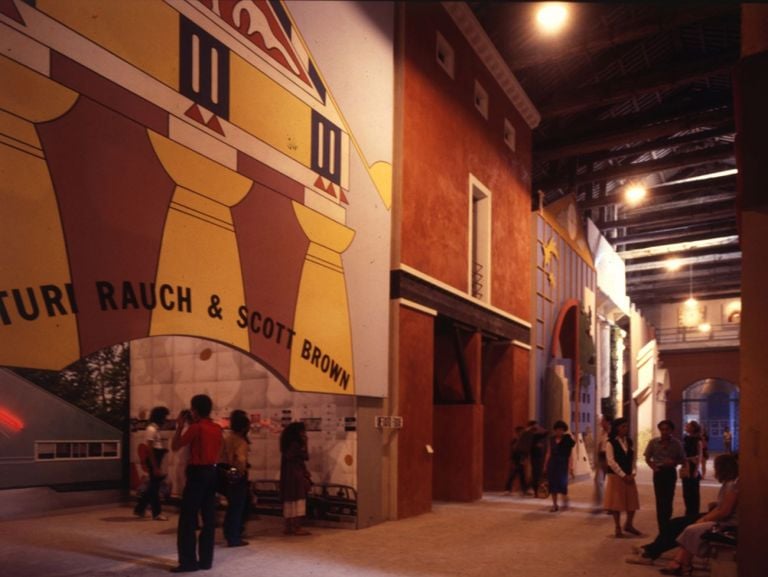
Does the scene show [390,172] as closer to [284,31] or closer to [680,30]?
[284,31]

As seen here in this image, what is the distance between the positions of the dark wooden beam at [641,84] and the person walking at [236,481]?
13482mm

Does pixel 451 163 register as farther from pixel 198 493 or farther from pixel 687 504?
pixel 198 493

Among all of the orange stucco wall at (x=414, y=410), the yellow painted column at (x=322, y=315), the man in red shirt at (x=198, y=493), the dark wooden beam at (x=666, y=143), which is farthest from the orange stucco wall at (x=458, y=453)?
the dark wooden beam at (x=666, y=143)

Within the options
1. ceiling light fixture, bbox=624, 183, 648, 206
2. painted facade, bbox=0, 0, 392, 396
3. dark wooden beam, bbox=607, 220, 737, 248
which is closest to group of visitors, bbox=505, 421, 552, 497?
painted facade, bbox=0, 0, 392, 396

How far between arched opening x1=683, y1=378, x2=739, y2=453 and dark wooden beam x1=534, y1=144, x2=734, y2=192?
24.9 meters

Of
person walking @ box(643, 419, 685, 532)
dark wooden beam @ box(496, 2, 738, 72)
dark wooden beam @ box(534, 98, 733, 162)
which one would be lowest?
person walking @ box(643, 419, 685, 532)

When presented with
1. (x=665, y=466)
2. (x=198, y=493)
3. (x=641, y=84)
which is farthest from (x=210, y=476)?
(x=641, y=84)

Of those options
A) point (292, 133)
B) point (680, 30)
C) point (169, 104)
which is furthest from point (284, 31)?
point (680, 30)

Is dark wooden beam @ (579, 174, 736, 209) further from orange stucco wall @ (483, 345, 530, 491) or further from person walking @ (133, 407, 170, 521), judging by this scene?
person walking @ (133, 407, 170, 521)

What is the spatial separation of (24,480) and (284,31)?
26.5 feet

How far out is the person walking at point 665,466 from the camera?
31.2 feet

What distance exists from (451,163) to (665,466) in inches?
276

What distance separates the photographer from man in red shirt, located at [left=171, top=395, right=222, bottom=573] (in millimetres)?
7461

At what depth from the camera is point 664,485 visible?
960cm
